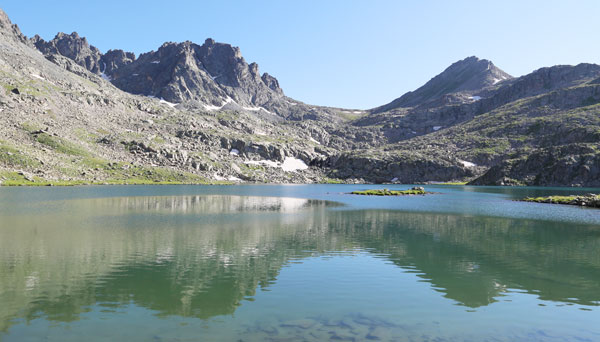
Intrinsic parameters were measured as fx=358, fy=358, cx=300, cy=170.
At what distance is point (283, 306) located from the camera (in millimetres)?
19906

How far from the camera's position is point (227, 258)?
3136cm

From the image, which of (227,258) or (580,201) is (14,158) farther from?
(580,201)

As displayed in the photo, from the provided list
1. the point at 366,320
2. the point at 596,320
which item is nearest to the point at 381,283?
the point at 366,320

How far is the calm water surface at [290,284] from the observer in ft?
55.4

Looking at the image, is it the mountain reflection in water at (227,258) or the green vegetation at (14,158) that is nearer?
the mountain reflection in water at (227,258)

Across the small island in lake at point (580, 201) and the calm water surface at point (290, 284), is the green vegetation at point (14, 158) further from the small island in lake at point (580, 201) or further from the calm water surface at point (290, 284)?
the small island in lake at point (580, 201)

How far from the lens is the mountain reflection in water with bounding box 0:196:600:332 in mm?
21200

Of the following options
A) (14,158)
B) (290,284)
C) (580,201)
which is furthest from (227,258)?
(14,158)

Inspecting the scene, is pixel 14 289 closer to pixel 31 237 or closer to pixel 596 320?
pixel 31 237

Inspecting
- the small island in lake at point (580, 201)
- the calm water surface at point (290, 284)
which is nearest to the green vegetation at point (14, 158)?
the calm water surface at point (290, 284)

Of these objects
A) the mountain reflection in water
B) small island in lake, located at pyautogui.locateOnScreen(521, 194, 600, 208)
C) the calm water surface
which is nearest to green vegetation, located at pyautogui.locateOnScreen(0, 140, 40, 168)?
the mountain reflection in water

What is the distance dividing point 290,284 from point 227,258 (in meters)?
9.02

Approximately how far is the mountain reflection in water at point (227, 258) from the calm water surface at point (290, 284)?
0.47 ft

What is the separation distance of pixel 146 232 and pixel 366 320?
3362 cm
